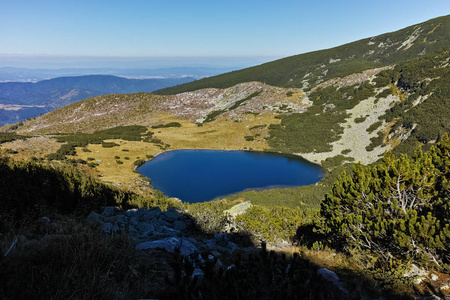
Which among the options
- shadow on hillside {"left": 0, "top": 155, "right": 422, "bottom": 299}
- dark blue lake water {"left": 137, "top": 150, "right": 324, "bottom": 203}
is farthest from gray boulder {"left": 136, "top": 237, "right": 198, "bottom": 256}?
dark blue lake water {"left": 137, "top": 150, "right": 324, "bottom": 203}

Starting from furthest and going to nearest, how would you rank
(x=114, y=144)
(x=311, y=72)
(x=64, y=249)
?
1. (x=311, y=72)
2. (x=114, y=144)
3. (x=64, y=249)

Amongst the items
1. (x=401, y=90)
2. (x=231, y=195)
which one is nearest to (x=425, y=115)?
(x=401, y=90)

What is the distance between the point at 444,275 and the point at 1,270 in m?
9.49

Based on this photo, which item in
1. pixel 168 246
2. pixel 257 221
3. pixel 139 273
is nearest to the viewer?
pixel 139 273

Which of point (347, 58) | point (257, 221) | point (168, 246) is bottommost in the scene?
point (257, 221)

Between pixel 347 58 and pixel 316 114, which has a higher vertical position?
pixel 347 58

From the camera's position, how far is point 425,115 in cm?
4188

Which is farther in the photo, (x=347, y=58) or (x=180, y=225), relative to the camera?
(x=347, y=58)

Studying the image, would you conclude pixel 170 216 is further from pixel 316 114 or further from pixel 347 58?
pixel 347 58

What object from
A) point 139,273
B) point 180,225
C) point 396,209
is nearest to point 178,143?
point 180,225

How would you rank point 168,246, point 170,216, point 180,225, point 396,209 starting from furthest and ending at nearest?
point 170,216
point 180,225
point 396,209
point 168,246

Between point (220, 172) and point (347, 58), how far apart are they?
172262mm

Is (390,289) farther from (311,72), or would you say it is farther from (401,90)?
(311,72)

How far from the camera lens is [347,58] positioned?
16762 cm
